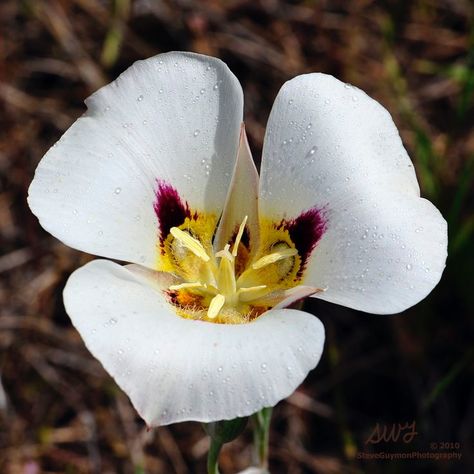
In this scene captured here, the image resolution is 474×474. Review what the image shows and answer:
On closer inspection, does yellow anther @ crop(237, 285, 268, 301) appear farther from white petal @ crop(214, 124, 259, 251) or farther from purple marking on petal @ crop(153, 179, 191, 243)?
purple marking on petal @ crop(153, 179, 191, 243)

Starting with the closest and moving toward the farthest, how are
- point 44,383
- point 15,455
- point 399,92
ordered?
point 15,455, point 44,383, point 399,92

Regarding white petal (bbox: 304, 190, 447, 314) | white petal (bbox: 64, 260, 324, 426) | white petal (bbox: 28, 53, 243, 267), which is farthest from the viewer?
white petal (bbox: 28, 53, 243, 267)

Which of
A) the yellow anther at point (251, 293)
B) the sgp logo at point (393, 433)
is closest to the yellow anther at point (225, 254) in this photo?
the yellow anther at point (251, 293)

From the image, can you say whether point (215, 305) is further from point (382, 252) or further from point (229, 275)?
point (382, 252)

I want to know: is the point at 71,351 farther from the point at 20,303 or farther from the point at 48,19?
the point at 48,19

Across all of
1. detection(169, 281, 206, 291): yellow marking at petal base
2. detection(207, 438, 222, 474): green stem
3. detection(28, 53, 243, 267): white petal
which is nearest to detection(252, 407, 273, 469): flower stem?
detection(207, 438, 222, 474): green stem

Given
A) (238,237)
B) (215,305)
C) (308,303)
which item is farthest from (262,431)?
(308,303)

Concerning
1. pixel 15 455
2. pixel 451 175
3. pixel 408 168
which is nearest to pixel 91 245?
pixel 408 168
